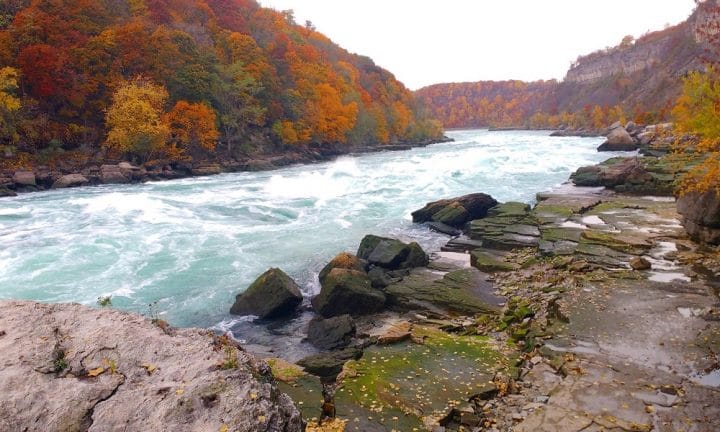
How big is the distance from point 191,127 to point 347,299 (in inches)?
1673

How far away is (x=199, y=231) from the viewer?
2156 centimetres

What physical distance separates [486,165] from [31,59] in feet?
148

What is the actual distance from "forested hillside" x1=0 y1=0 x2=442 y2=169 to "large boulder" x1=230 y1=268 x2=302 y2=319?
34.3 metres

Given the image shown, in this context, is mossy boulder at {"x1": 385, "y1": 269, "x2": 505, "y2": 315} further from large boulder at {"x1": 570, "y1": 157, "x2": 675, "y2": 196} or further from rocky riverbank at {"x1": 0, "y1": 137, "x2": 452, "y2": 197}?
rocky riverbank at {"x1": 0, "y1": 137, "x2": 452, "y2": 197}

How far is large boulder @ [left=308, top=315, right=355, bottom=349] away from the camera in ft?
31.9

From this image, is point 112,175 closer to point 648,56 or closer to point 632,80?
point 632,80

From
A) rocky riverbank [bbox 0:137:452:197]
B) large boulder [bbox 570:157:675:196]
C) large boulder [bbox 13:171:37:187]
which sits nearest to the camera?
large boulder [bbox 570:157:675:196]

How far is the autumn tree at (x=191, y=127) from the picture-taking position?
1826 inches

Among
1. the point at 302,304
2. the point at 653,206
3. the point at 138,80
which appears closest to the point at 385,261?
the point at 302,304

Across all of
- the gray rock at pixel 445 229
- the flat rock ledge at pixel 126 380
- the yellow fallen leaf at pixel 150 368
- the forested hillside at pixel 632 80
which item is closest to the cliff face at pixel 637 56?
the forested hillside at pixel 632 80

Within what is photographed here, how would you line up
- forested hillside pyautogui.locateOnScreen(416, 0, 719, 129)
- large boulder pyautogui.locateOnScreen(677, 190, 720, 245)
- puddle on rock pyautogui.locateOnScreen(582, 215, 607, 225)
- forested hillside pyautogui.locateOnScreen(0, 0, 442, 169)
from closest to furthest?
large boulder pyautogui.locateOnScreen(677, 190, 720, 245) → puddle on rock pyautogui.locateOnScreen(582, 215, 607, 225) → forested hillside pyautogui.locateOnScreen(0, 0, 442, 169) → forested hillside pyautogui.locateOnScreen(416, 0, 719, 129)

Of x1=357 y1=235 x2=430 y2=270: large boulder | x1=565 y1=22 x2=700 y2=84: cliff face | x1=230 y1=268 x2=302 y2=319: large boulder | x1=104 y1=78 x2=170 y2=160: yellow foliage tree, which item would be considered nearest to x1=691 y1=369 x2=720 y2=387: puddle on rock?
x1=357 y1=235 x2=430 y2=270: large boulder

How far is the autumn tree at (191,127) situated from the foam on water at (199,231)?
34.6 feet

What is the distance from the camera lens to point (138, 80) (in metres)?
45.2
